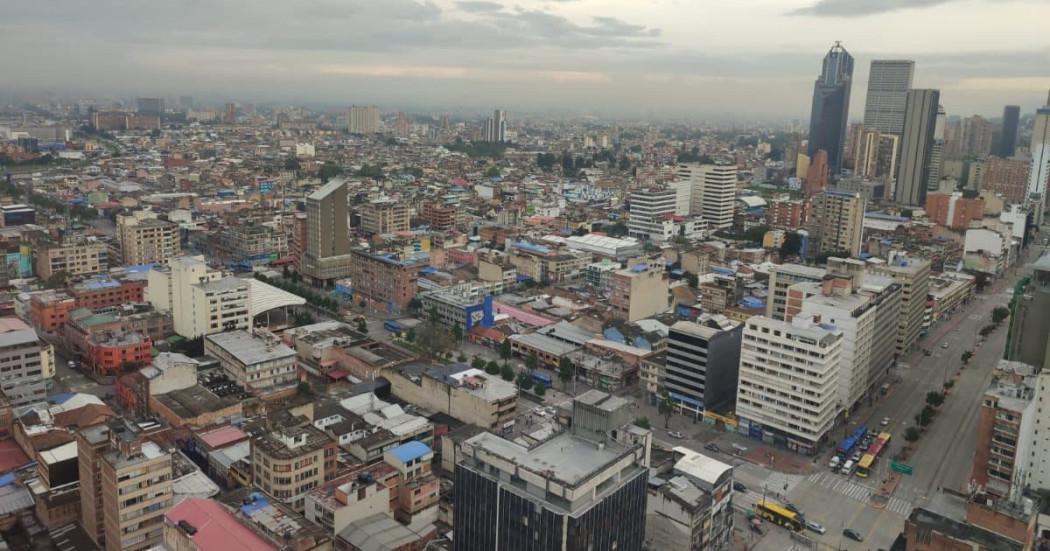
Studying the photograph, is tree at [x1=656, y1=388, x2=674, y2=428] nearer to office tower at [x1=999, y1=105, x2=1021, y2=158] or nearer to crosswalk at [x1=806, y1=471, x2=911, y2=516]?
crosswalk at [x1=806, y1=471, x2=911, y2=516]

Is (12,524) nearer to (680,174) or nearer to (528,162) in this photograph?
(680,174)

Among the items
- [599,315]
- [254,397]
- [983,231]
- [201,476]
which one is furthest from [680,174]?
[201,476]

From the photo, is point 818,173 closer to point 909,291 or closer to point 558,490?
point 909,291

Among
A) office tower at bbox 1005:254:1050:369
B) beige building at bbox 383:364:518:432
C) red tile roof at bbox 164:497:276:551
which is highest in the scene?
office tower at bbox 1005:254:1050:369

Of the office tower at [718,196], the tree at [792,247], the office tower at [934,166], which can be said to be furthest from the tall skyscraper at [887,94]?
the tree at [792,247]

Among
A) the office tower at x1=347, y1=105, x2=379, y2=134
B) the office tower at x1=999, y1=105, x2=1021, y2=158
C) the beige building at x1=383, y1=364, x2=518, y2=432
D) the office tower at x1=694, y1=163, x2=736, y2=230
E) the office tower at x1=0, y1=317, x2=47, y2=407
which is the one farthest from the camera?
the office tower at x1=347, y1=105, x2=379, y2=134

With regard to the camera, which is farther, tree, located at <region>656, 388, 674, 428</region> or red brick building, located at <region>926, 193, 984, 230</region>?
red brick building, located at <region>926, 193, 984, 230</region>

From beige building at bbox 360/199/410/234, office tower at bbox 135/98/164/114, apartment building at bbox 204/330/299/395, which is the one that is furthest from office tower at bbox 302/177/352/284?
office tower at bbox 135/98/164/114
